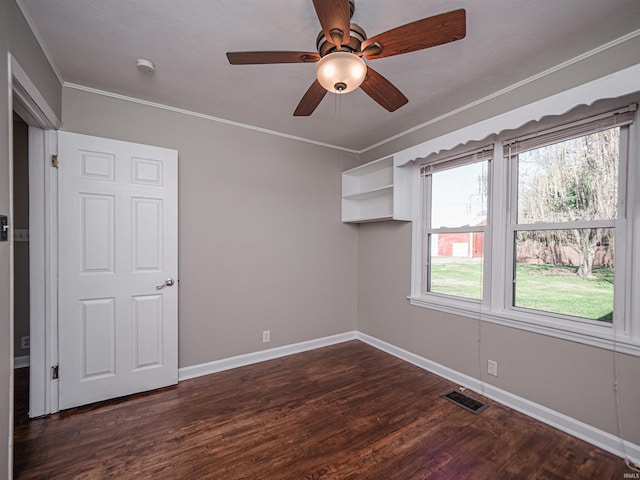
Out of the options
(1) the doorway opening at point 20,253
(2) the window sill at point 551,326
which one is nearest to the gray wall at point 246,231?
(1) the doorway opening at point 20,253

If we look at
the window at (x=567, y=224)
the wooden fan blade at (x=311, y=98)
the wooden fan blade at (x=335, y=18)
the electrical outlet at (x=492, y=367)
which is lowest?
the electrical outlet at (x=492, y=367)

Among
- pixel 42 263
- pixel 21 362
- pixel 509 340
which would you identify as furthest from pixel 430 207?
pixel 21 362

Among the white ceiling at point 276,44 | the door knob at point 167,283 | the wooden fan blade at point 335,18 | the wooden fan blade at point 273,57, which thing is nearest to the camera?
the wooden fan blade at point 335,18

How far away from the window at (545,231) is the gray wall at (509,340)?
136 mm

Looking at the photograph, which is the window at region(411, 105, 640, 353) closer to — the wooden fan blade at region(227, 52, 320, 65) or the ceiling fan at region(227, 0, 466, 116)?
the ceiling fan at region(227, 0, 466, 116)

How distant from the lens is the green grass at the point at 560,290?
197cm

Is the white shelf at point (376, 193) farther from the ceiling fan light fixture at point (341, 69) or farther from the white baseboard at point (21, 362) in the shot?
the white baseboard at point (21, 362)

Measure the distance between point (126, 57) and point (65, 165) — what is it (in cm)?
97

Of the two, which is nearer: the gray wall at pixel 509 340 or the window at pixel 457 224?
the gray wall at pixel 509 340

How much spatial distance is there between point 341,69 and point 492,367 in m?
2.59

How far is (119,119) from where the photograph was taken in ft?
8.40

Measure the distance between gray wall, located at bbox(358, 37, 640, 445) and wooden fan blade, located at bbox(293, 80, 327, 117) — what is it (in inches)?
62.4

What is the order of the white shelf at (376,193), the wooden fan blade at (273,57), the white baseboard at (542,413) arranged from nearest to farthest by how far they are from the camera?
the wooden fan blade at (273,57)
the white baseboard at (542,413)
the white shelf at (376,193)

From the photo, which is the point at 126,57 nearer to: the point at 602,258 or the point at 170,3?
the point at 170,3
